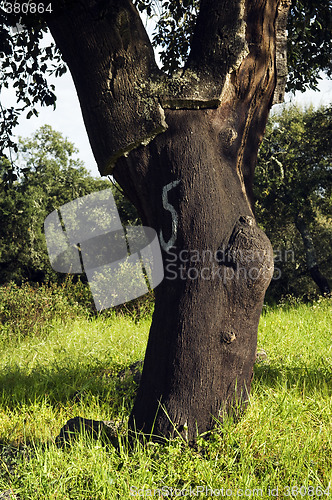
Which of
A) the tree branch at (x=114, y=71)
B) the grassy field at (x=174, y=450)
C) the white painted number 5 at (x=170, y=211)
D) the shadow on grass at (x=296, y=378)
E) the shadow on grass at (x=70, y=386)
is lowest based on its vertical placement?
the shadow on grass at (x=296, y=378)

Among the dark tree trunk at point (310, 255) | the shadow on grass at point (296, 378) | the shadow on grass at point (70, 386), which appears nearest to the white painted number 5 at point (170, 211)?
the shadow on grass at point (296, 378)

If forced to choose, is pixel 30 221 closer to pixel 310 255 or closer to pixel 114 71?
pixel 310 255

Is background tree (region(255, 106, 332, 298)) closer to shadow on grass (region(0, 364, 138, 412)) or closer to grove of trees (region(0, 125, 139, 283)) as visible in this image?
grove of trees (region(0, 125, 139, 283))

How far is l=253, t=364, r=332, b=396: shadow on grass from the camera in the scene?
3.94 m

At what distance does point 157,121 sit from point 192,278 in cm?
113

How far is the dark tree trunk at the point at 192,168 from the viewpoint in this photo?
2.91 metres

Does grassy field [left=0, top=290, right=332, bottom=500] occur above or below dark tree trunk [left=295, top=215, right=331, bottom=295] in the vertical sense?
above

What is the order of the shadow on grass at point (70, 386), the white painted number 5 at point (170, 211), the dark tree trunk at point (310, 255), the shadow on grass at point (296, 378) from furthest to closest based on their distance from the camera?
the dark tree trunk at point (310, 255), the shadow on grass at point (70, 386), the shadow on grass at point (296, 378), the white painted number 5 at point (170, 211)

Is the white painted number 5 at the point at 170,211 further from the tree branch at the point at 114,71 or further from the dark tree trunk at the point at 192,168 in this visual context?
the tree branch at the point at 114,71

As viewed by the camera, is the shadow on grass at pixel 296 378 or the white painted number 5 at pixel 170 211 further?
the shadow on grass at pixel 296 378

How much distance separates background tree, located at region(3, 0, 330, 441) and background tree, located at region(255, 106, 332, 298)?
10751mm

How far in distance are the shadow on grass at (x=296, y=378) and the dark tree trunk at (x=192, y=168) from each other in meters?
1.14

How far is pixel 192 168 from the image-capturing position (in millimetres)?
3037

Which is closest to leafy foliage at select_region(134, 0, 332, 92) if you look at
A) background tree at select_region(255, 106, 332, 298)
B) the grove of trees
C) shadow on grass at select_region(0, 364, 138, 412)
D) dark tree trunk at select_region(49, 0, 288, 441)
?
dark tree trunk at select_region(49, 0, 288, 441)
